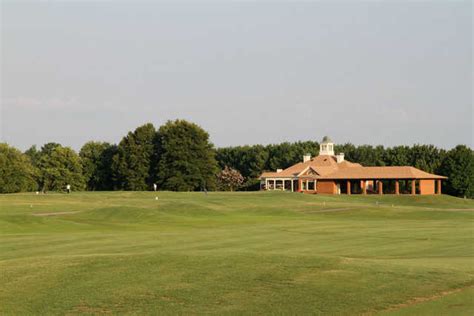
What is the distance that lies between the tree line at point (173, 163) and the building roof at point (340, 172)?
909cm

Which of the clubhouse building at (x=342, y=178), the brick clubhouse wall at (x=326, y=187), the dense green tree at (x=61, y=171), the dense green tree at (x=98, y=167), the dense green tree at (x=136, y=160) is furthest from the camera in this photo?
the dense green tree at (x=98, y=167)

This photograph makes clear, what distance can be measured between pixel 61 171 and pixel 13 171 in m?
10.3

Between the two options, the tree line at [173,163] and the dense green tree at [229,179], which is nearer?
the tree line at [173,163]

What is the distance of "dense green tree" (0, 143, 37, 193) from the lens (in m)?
113

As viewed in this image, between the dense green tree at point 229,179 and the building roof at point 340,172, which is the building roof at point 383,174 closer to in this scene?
the building roof at point 340,172

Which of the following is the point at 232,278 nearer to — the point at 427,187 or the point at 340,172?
the point at 427,187

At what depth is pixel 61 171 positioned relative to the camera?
12275 centimetres

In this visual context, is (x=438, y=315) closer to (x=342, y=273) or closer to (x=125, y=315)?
(x=342, y=273)

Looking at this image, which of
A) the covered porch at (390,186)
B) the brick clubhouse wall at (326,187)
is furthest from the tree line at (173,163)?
the brick clubhouse wall at (326,187)

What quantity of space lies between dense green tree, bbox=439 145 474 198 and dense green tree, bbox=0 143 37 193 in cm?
6704

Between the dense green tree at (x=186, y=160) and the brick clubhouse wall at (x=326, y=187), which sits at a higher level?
the dense green tree at (x=186, y=160)

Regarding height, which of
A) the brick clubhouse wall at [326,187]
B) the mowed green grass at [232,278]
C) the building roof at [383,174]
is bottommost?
the mowed green grass at [232,278]

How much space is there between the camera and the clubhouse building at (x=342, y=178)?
104 meters

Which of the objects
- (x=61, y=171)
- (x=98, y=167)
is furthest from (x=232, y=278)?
Answer: (x=98, y=167)
